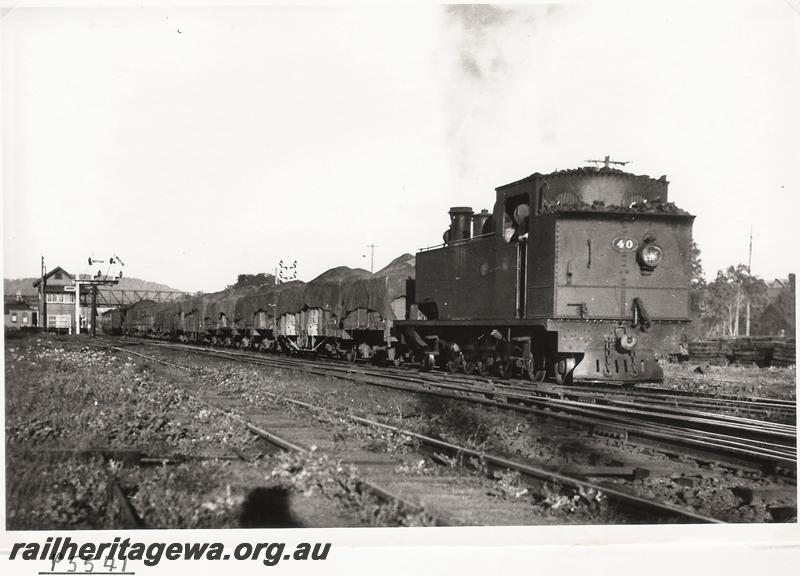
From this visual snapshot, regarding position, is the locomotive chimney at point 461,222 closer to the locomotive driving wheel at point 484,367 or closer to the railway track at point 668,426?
the locomotive driving wheel at point 484,367

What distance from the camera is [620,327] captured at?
1152 cm

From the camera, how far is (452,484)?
19.7 ft

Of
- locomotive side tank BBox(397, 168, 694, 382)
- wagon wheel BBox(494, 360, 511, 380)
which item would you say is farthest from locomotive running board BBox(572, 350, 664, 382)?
wagon wheel BBox(494, 360, 511, 380)

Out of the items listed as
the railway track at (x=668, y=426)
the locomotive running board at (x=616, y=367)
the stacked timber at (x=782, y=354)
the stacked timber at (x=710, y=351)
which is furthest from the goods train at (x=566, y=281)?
the stacked timber at (x=710, y=351)

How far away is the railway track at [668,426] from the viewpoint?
660 cm

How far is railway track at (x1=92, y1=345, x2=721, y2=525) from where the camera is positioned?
514cm

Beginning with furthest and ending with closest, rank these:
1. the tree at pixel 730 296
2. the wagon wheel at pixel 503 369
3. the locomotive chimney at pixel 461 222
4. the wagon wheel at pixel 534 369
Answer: the tree at pixel 730 296
the locomotive chimney at pixel 461 222
the wagon wheel at pixel 503 369
the wagon wheel at pixel 534 369

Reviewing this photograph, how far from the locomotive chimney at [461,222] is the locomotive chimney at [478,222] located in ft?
0.66

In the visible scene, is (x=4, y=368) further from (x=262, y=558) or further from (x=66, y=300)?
(x=66, y=300)

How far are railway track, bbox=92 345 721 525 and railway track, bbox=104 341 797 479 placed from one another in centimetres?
166

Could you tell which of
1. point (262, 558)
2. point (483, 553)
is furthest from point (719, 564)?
point (262, 558)

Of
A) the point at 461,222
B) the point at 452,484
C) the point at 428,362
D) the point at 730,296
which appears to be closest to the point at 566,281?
the point at 461,222

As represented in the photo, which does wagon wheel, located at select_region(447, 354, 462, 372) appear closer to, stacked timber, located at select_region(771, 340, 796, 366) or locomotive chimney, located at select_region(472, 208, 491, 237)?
locomotive chimney, located at select_region(472, 208, 491, 237)

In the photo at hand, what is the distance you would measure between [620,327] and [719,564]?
22.1ft
